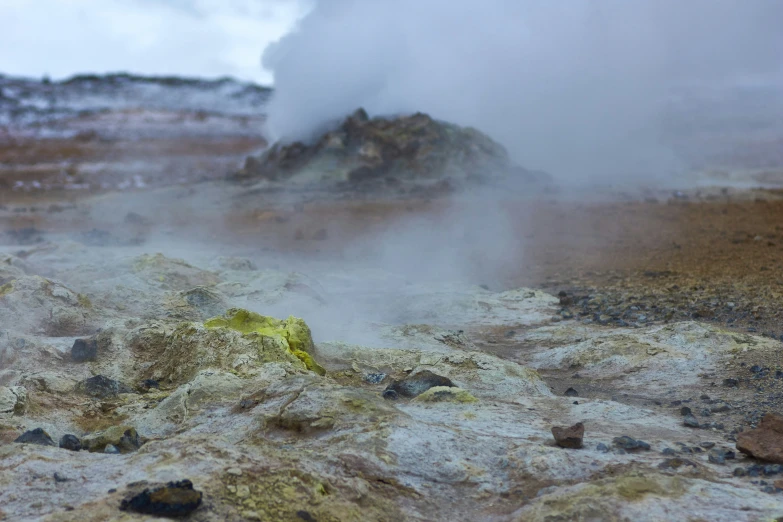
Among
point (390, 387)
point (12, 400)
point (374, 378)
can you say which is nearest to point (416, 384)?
point (390, 387)

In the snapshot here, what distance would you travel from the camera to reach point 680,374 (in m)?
5.11

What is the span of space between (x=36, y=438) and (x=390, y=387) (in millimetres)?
1834

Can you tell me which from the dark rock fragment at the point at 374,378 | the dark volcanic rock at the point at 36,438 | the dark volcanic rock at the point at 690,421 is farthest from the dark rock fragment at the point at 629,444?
A: the dark volcanic rock at the point at 36,438

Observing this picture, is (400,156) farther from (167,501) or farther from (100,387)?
(167,501)

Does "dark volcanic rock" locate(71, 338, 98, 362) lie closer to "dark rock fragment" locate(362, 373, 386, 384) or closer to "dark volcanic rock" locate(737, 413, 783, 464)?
"dark rock fragment" locate(362, 373, 386, 384)

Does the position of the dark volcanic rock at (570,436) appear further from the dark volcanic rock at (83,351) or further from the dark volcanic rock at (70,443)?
the dark volcanic rock at (83,351)

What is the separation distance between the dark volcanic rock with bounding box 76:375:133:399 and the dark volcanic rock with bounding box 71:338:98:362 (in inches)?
14.6

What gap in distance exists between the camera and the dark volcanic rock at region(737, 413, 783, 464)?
349cm

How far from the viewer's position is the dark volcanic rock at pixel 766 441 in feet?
11.4

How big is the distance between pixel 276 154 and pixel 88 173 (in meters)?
9.47

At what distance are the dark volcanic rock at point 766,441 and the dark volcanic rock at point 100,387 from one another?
3182 mm

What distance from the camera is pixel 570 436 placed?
362cm

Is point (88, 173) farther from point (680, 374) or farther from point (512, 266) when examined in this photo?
point (680, 374)

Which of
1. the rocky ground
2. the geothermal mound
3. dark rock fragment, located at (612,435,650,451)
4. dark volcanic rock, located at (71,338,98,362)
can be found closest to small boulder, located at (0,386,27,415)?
the rocky ground
